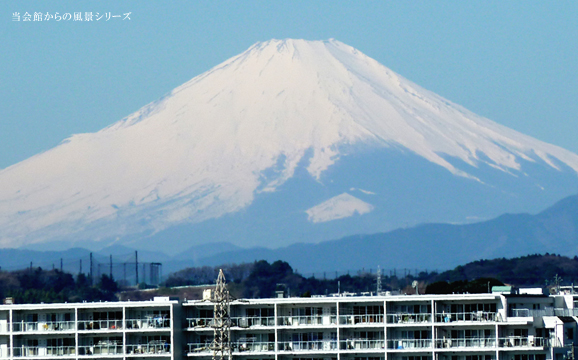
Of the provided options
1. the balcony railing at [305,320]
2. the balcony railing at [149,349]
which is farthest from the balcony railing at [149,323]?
the balcony railing at [305,320]

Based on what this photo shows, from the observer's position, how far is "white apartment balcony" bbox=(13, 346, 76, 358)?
3752 inches

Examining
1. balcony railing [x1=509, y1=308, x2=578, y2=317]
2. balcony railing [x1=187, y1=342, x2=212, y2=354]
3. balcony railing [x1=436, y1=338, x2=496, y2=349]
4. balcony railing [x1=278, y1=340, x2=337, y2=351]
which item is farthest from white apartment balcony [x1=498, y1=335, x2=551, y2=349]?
balcony railing [x1=187, y1=342, x2=212, y2=354]

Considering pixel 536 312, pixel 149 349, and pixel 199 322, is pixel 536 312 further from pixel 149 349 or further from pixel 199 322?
pixel 149 349

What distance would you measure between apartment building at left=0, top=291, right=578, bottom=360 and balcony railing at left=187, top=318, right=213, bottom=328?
0.10m

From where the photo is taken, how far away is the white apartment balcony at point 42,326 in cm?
9556

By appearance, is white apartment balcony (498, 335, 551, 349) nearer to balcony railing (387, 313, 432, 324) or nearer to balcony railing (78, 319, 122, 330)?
balcony railing (387, 313, 432, 324)

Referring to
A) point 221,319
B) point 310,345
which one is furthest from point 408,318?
point 221,319

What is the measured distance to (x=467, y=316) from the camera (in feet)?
304

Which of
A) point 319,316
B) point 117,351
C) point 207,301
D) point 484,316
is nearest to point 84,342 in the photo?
point 117,351

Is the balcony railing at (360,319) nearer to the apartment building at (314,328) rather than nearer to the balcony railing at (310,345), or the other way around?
the apartment building at (314,328)

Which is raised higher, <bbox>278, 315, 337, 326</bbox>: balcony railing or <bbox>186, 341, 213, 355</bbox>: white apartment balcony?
<bbox>278, 315, 337, 326</bbox>: balcony railing

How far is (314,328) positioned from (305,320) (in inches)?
37.2

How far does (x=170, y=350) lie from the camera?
93.4m

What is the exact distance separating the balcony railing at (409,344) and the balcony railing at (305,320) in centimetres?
422
